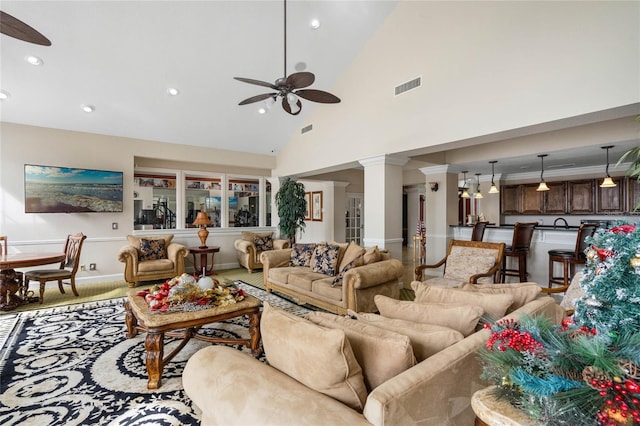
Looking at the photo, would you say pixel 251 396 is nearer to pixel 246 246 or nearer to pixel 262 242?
pixel 246 246

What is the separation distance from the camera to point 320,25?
427cm

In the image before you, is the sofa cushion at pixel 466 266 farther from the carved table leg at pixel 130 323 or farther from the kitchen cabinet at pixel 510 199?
the kitchen cabinet at pixel 510 199

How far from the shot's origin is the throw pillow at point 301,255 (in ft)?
16.0

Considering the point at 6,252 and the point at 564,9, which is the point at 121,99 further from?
the point at 564,9

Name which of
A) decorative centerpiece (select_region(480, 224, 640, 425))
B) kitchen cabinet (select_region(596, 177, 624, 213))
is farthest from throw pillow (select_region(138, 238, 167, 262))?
kitchen cabinet (select_region(596, 177, 624, 213))

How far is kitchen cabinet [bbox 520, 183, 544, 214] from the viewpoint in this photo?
24.9ft

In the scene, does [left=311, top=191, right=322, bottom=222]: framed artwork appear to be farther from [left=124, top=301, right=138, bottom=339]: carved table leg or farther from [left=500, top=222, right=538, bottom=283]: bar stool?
[left=124, top=301, right=138, bottom=339]: carved table leg

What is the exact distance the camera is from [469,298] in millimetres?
1845

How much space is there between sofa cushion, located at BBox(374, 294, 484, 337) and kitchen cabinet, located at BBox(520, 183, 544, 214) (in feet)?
24.9

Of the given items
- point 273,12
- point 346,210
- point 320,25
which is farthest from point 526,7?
point 346,210

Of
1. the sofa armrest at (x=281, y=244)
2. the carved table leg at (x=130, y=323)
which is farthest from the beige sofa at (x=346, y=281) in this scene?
the carved table leg at (x=130, y=323)

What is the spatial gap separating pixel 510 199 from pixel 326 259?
6.24 metres

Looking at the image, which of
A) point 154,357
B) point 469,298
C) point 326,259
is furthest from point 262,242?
point 469,298

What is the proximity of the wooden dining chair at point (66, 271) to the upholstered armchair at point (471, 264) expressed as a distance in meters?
5.03
